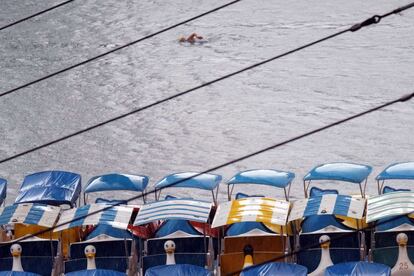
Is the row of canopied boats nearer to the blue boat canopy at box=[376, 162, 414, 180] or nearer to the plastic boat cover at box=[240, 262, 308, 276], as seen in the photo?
the plastic boat cover at box=[240, 262, 308, 276]

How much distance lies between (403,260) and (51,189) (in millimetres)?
6799

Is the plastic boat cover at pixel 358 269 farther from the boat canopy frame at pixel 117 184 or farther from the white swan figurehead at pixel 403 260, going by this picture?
the boat canopy frame at pixel 117 184

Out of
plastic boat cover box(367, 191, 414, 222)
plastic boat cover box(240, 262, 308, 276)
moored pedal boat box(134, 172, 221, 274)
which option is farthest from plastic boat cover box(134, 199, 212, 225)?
plastic boat cover box(367, 191, 414, 222)

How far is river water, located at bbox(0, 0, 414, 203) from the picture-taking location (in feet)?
91.4

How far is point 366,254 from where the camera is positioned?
19609mm

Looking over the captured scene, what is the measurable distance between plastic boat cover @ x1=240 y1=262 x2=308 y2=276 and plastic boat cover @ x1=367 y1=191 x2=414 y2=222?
1633 mm

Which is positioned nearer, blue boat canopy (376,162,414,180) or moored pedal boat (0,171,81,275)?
moored pedal boat (0,171,81,275)

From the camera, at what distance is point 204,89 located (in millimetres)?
31938

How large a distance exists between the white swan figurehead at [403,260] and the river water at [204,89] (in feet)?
21.2

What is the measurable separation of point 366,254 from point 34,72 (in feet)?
51.8

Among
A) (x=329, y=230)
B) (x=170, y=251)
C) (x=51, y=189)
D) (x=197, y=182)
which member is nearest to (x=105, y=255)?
(x=170, y=251)

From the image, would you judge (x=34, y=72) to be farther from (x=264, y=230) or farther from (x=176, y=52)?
(x=264, y=230)

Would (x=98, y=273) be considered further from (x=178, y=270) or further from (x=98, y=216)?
(x=98, y=216)

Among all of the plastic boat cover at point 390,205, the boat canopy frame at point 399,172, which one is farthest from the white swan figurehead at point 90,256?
the boat canopy frame at point 399,172
